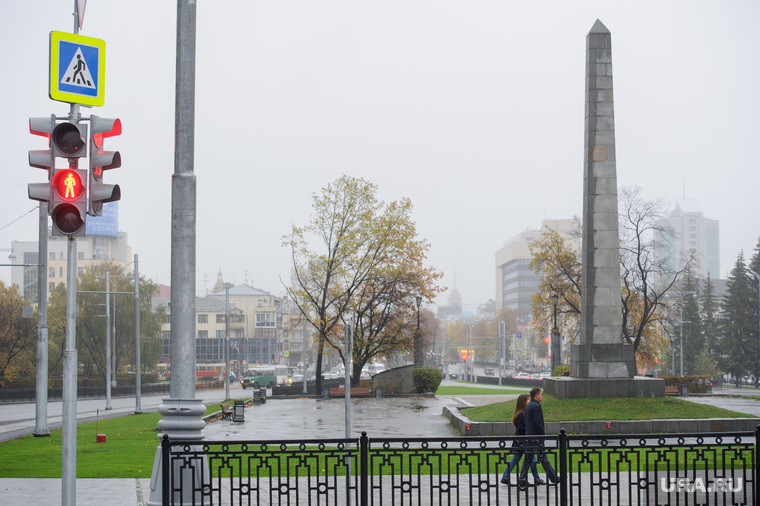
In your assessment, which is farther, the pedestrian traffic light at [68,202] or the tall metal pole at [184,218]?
the pedestrian traffic light at [68,202]

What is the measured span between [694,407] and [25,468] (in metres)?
18.7

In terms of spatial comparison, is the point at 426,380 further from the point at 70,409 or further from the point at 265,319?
the point at 265,319

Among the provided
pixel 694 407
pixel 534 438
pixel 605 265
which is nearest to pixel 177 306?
pixel 534 438

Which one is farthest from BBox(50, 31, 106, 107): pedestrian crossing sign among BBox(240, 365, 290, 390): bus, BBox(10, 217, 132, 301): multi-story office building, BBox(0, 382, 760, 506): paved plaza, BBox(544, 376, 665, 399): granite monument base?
BBox(10, 217, 132, 301): multi-story office building

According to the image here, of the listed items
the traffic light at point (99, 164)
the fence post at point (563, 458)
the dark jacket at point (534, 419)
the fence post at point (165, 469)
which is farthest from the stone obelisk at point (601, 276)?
the fence post at point (165, 469)

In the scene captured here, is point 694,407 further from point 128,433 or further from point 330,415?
point 128,433

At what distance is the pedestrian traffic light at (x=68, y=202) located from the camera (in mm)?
8898

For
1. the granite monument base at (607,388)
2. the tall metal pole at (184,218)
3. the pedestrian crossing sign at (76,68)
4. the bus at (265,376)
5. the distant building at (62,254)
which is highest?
the distant building at (62,254)

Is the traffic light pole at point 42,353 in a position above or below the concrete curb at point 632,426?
above

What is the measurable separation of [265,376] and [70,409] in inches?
2937

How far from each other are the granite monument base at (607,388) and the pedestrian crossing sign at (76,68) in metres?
18.6

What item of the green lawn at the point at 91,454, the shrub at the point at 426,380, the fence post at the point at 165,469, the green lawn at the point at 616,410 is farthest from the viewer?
the shrub at the point at 426,380

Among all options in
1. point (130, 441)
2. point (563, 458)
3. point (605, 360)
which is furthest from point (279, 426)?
point (563, 458)

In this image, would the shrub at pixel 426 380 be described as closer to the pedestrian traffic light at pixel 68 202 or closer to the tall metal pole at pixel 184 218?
the tall metal pole at pixel 184 218
